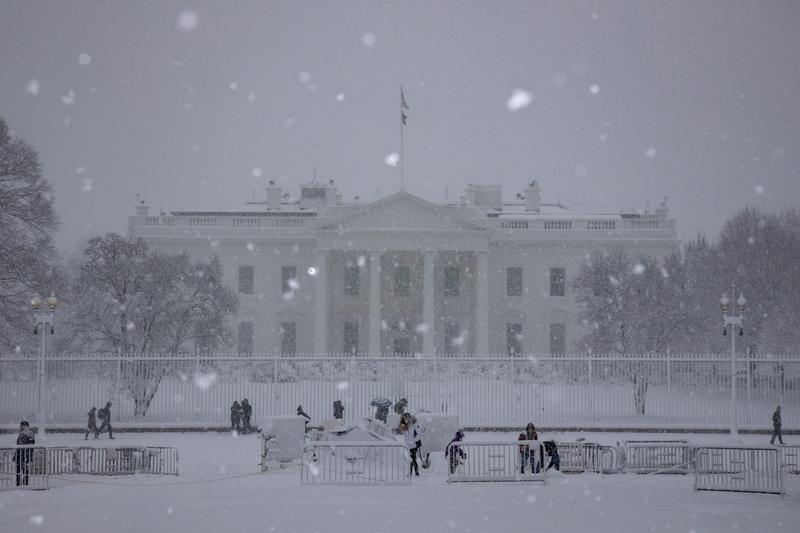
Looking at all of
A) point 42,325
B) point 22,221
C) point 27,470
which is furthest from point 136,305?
point 27,470

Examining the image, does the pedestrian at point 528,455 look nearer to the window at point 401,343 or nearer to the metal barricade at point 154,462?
→ the metal barricade at point 154,462

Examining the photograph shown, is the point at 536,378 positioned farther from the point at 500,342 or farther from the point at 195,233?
the point at 195,233

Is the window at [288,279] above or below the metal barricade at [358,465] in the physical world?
above

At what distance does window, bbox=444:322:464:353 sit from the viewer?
46156 millimetres

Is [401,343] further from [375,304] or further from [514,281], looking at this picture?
[514,281]


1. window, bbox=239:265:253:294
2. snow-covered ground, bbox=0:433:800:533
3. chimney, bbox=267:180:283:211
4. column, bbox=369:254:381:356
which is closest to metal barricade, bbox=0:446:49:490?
snow-covered ground, bbox=0:433:800:533

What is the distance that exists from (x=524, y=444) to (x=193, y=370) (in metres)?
12.6

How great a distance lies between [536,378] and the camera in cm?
2459

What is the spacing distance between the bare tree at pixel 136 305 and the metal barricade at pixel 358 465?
12864 millimetres

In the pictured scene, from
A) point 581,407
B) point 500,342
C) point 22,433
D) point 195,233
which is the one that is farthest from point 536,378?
point 195,233

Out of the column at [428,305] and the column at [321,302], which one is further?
the column at [321,302]

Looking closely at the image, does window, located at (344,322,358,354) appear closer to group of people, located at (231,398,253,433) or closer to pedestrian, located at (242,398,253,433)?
group of people, located at (231,398,253,433)

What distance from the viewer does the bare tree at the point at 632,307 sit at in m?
31.4

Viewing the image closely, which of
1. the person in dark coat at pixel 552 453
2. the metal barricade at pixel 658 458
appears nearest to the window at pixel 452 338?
the metal barricade at pixel 658 458
